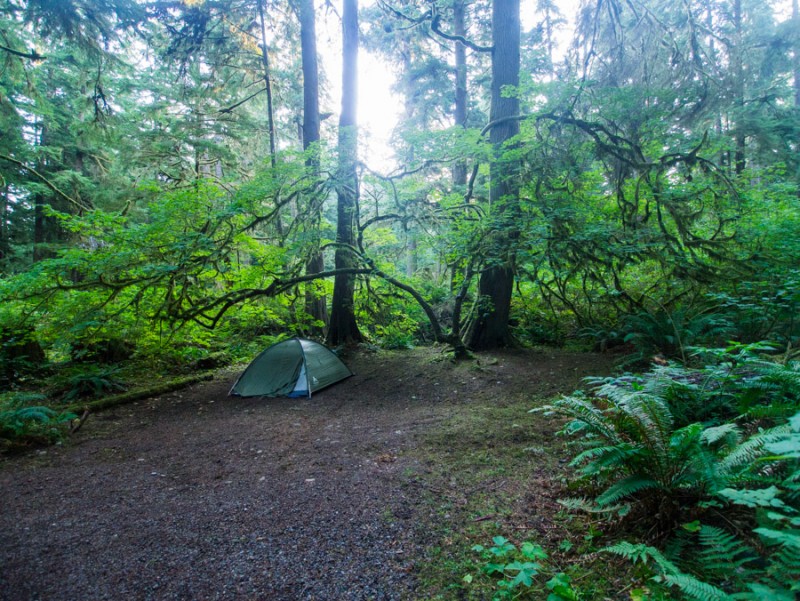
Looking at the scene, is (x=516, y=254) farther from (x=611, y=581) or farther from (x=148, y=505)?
(x=148, y=505)

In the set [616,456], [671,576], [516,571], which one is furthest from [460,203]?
[671,576]

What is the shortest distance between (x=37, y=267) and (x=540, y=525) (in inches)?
298

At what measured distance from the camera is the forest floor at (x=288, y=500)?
93.9 inches

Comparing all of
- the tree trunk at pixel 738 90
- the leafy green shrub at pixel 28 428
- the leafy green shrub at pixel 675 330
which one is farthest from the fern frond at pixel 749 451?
the leafy green shrub at pixel 28 428

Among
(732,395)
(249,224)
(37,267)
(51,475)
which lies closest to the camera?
(732,395)

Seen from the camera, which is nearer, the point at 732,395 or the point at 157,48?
the point at 732,395

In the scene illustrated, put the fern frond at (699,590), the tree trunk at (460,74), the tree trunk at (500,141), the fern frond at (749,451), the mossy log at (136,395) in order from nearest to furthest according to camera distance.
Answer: the fern frond at (699,590), the fern frond at (749,451), the mossy log at (136,395), the tree trunk at (500,141), the tree trunk at (460,74)

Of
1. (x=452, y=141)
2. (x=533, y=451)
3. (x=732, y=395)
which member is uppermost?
(x=452, y=141)

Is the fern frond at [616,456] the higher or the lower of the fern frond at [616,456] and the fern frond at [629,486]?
the higher

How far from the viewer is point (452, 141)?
23.0 feet

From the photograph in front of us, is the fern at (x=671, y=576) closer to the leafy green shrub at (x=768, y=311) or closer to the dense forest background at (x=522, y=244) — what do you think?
the dense forest background at (x=522, y=244)

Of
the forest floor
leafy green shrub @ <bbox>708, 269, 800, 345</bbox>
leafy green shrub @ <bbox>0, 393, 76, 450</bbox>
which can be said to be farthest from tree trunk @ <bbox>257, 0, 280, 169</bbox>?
leafy green shrub @ <bbox>708, 269, 800, 345</bbox>

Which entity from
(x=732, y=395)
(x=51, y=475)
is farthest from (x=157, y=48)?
(x=732, y=395)

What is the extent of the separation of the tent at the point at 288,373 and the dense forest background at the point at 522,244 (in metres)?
1.21
